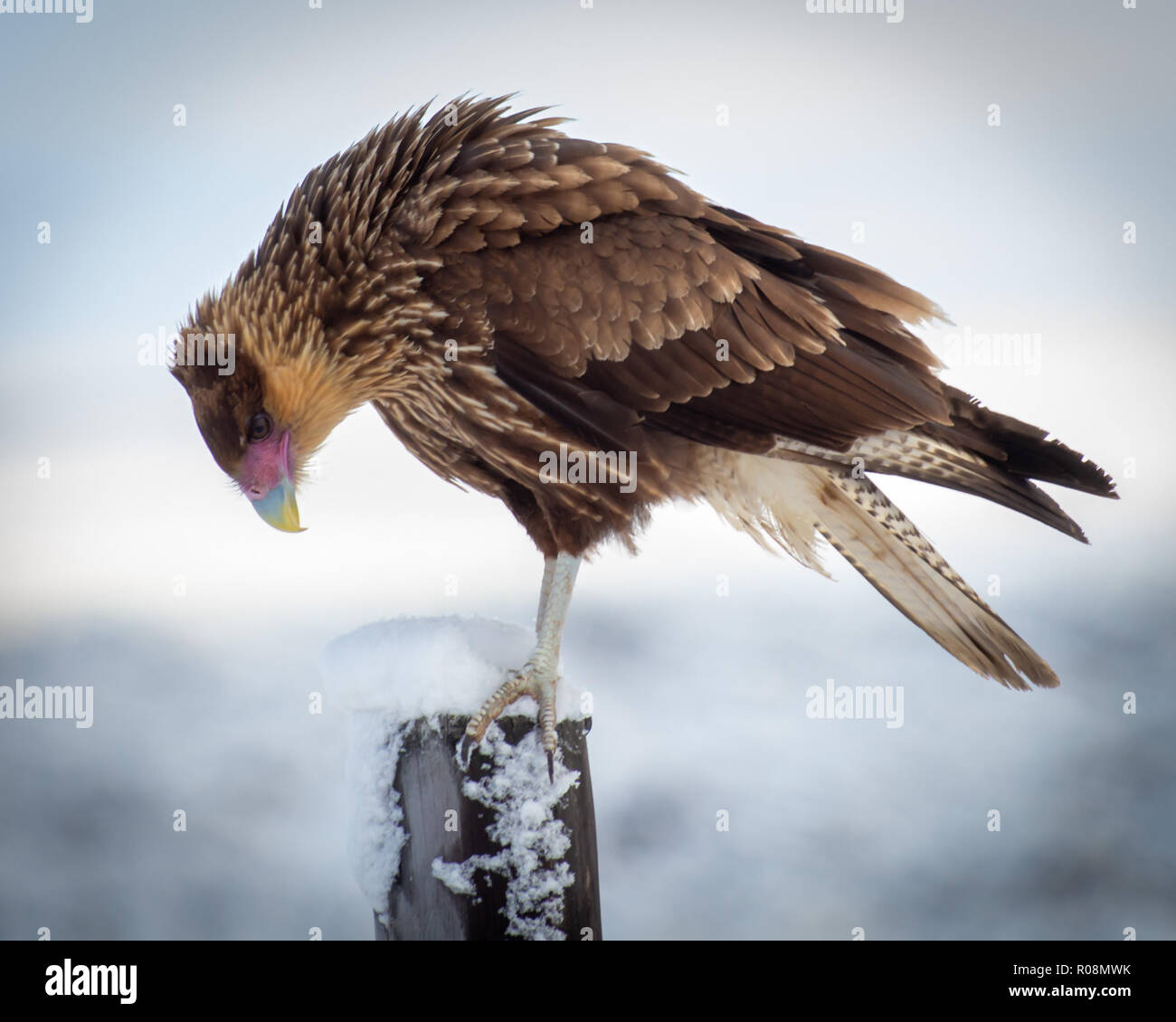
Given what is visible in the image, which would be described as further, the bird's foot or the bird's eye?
the bird's eye

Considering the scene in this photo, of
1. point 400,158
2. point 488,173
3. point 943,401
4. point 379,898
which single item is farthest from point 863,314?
point 379,898

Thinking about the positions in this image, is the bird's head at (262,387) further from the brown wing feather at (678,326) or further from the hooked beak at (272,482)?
the brown wing feather at (678,326)

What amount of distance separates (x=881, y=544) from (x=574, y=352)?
0.93m

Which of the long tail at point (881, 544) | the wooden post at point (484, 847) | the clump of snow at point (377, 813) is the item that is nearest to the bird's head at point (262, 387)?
the clump of snow at point (377, 813)

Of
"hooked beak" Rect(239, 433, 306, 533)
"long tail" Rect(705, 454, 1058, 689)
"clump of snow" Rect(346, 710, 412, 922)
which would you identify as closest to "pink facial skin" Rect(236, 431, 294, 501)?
"hooked beak" Rect(239, 433, 306, 533)

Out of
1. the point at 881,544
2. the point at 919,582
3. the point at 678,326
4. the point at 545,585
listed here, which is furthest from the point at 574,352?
the point at 919,582

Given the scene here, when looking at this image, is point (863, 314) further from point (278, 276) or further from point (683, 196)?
point (278, 276)

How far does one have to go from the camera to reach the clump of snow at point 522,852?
6.69ft

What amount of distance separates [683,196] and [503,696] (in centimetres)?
119

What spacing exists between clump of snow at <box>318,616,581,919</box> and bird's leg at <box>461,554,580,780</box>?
0.07 feet

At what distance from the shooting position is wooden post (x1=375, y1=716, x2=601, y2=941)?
6.70 feet

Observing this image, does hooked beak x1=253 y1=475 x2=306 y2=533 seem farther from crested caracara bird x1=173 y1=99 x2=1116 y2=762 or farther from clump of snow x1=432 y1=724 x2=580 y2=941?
clump of snow x1=432 y1=724 x2=580 y2=941

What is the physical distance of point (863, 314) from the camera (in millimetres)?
2514

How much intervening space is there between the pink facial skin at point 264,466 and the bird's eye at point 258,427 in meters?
0.01
